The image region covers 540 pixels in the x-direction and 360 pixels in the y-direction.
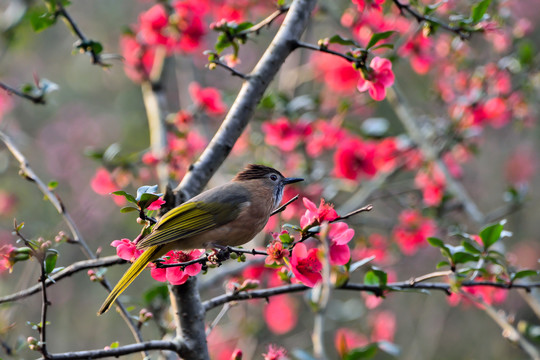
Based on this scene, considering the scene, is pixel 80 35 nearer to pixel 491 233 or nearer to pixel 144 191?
pixel 144 191

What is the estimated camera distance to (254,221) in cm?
247

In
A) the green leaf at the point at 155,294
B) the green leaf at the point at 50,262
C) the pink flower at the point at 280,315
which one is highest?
the green leaf at the point at 50,262

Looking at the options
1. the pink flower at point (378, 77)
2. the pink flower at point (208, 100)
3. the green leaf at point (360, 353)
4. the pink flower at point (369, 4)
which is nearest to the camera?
the green leaf at point (360, 353)

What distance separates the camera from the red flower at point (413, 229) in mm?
4379

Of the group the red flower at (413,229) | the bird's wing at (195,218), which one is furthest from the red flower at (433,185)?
the bird's wing at (195,218)


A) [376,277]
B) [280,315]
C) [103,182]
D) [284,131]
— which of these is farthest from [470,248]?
[280,315]

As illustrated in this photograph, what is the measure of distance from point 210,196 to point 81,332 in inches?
210

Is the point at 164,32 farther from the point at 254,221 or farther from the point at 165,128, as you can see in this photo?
the point at 254,221

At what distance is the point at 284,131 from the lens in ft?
13.5

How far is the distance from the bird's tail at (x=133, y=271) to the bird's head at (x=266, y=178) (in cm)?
84

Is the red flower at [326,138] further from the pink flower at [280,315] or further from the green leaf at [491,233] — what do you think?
the green leaf at [491,233]

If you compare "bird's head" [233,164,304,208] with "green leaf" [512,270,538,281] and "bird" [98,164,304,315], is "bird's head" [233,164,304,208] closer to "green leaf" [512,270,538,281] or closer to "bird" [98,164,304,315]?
"bird" [98,164,304,315]

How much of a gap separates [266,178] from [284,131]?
4.35ft

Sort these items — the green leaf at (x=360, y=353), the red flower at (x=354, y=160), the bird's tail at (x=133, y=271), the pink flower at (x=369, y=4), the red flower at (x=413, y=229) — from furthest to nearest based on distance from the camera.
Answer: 1. the red flower at (x=413, y=229)
2. the red flower at (x=354, y=160)
3. the pink flower at (x=369, y=4)
4. the green leaf at (x=360, y=353)
5. the bird's tail at (x=133, y=271)
